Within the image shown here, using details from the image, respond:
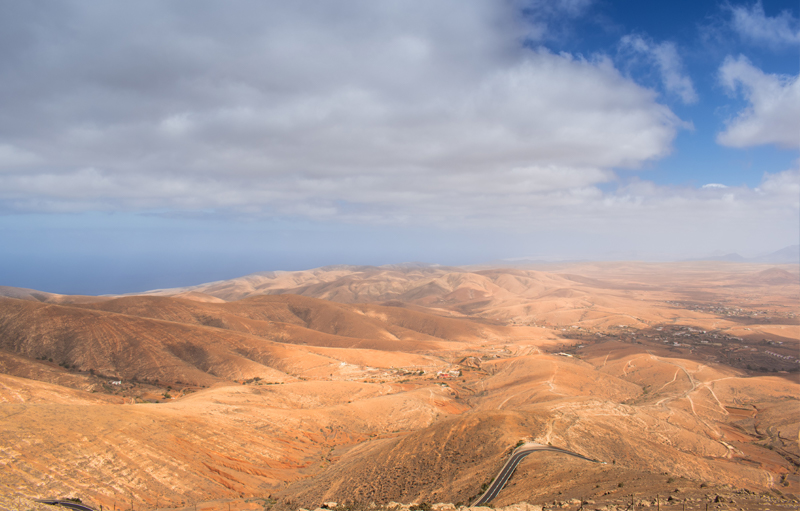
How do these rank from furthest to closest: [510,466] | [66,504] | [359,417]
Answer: [359,417] → [510,466] → [66,504]

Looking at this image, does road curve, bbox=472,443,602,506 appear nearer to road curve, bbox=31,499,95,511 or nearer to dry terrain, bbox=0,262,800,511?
dry terrain, bbox=0,262,800,511

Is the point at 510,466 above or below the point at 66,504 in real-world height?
below

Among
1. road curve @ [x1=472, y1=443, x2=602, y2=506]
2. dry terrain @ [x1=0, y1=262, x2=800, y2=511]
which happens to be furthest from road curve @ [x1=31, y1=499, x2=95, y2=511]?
road curve @ [x1=472, y1=443, x2=602, y2=506]

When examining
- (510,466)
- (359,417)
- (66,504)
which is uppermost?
(66,504)

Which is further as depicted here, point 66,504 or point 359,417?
point 359,417

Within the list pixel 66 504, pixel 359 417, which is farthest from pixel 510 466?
pixel 66 504

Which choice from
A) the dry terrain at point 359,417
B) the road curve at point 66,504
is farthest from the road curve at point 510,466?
the road curve at point 66,504

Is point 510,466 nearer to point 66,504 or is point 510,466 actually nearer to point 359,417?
point 359,417

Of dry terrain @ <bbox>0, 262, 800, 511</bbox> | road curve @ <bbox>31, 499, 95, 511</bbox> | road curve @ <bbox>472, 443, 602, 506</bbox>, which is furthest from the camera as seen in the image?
dry terrain @ <bbox>0, 262, 800, 511</bbox>
